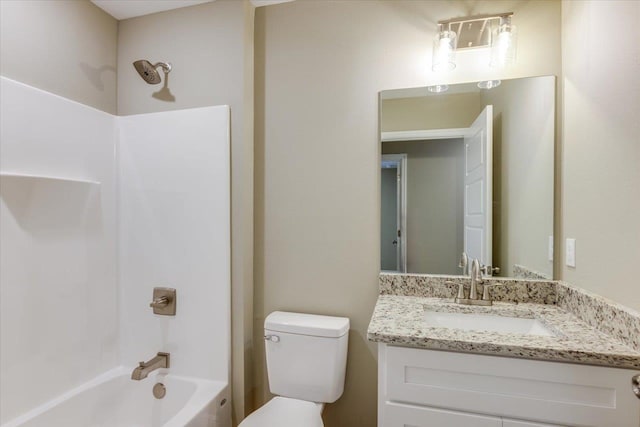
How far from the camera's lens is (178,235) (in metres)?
1.79

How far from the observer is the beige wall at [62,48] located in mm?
1426

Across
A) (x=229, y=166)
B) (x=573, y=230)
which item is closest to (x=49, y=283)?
(x=229, y=166)

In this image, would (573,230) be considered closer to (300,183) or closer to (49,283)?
(300,183)

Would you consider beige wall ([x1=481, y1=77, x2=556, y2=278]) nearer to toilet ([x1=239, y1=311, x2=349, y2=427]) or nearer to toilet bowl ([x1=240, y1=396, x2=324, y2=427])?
toilet ([x1=239, y1=311, x2=349, y2=427])

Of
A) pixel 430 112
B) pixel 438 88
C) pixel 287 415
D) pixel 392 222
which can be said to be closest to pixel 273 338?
pixel 287 415

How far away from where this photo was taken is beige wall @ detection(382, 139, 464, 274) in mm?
1591

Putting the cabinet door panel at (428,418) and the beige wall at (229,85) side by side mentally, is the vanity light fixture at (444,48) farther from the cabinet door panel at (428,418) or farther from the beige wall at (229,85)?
the cabinet door panel at (428,418)

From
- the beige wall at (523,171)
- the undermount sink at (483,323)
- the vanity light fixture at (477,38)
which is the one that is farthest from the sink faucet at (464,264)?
the vanity light fixture at (477,38)

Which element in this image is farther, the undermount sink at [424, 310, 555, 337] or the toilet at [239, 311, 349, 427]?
the toilet at [239, 311, 349, 427]

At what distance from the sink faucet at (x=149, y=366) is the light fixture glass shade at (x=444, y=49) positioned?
210 cm

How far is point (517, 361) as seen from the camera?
3.36 feet

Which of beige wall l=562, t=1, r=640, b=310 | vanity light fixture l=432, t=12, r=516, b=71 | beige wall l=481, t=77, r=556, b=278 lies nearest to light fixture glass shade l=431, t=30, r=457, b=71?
vanity light fixture l=432, t=12, r=516, b=71

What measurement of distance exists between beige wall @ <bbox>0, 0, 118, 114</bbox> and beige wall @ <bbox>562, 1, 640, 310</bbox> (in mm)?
2419

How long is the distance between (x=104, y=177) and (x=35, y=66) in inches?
23.5
